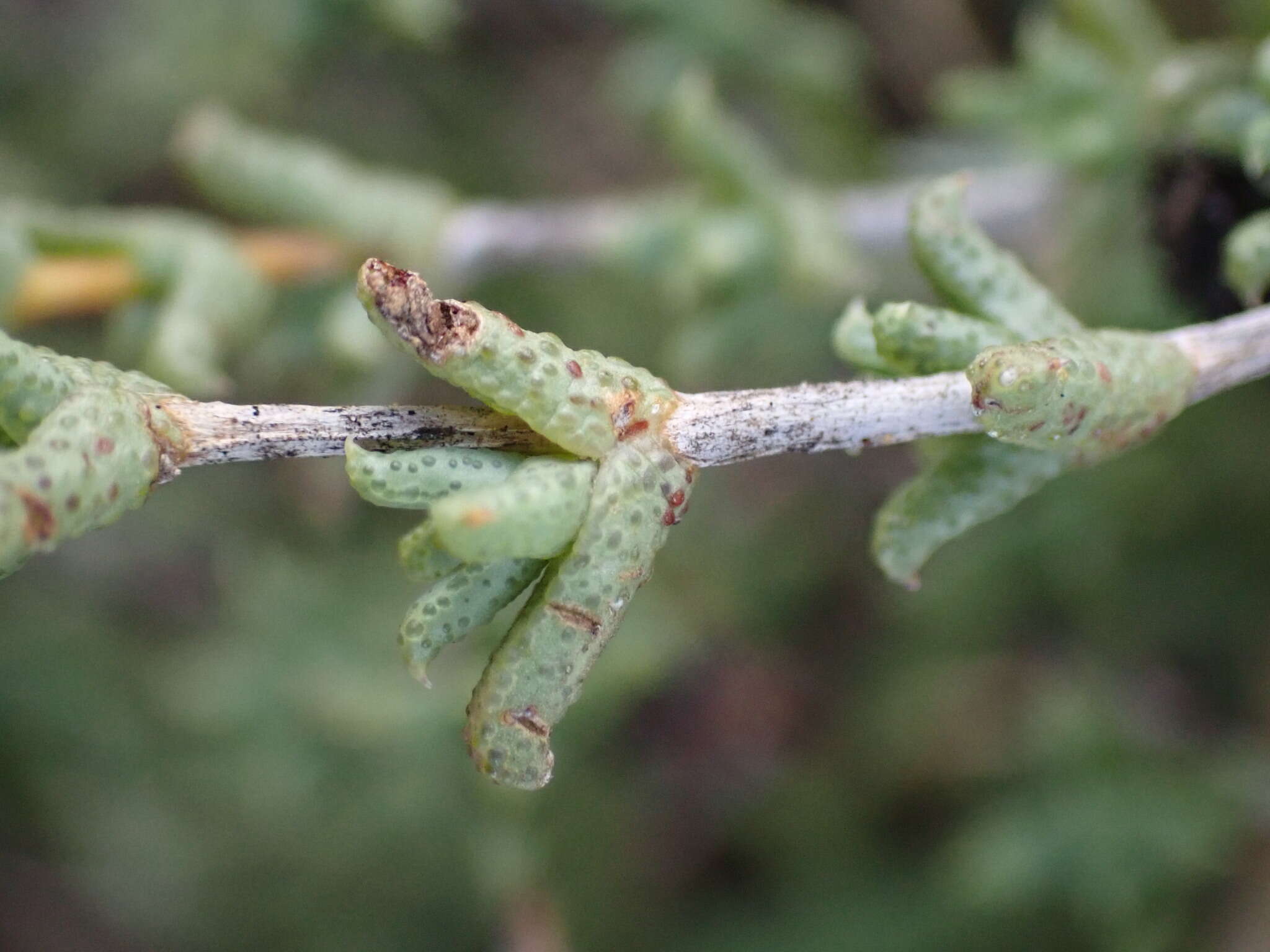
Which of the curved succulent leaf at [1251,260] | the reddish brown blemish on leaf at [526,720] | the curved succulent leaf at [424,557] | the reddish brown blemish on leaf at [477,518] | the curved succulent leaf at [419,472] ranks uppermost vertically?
the curved succulent leaf at [1251,260]

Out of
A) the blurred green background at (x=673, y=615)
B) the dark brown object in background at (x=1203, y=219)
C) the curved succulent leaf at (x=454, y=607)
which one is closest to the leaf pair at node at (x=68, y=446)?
the curved succulent leaf at (x=454, y=607)

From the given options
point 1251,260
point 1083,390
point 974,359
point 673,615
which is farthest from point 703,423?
point 673,615

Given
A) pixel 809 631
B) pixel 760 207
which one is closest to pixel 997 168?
pixel 760 207

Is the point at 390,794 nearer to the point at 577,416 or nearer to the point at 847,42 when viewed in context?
the point at 577,416

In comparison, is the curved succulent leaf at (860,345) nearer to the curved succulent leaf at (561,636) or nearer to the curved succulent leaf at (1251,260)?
the curved succulent leaf at (561,636)

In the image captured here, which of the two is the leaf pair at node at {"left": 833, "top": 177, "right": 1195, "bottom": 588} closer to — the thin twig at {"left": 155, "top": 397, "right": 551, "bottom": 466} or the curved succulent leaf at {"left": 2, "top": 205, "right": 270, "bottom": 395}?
the thin twig at {"left": 155, "top": 397, "right": 551, "bottom": 466}

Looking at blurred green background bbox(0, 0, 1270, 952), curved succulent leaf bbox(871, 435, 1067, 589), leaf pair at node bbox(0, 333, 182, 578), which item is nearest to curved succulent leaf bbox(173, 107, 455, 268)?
blurred green background bbox(0, 0, 1270, 952)

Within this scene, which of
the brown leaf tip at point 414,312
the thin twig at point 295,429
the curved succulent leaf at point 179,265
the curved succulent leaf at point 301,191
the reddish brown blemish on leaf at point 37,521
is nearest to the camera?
the reddish brown blemish on leaf at point 37,521
